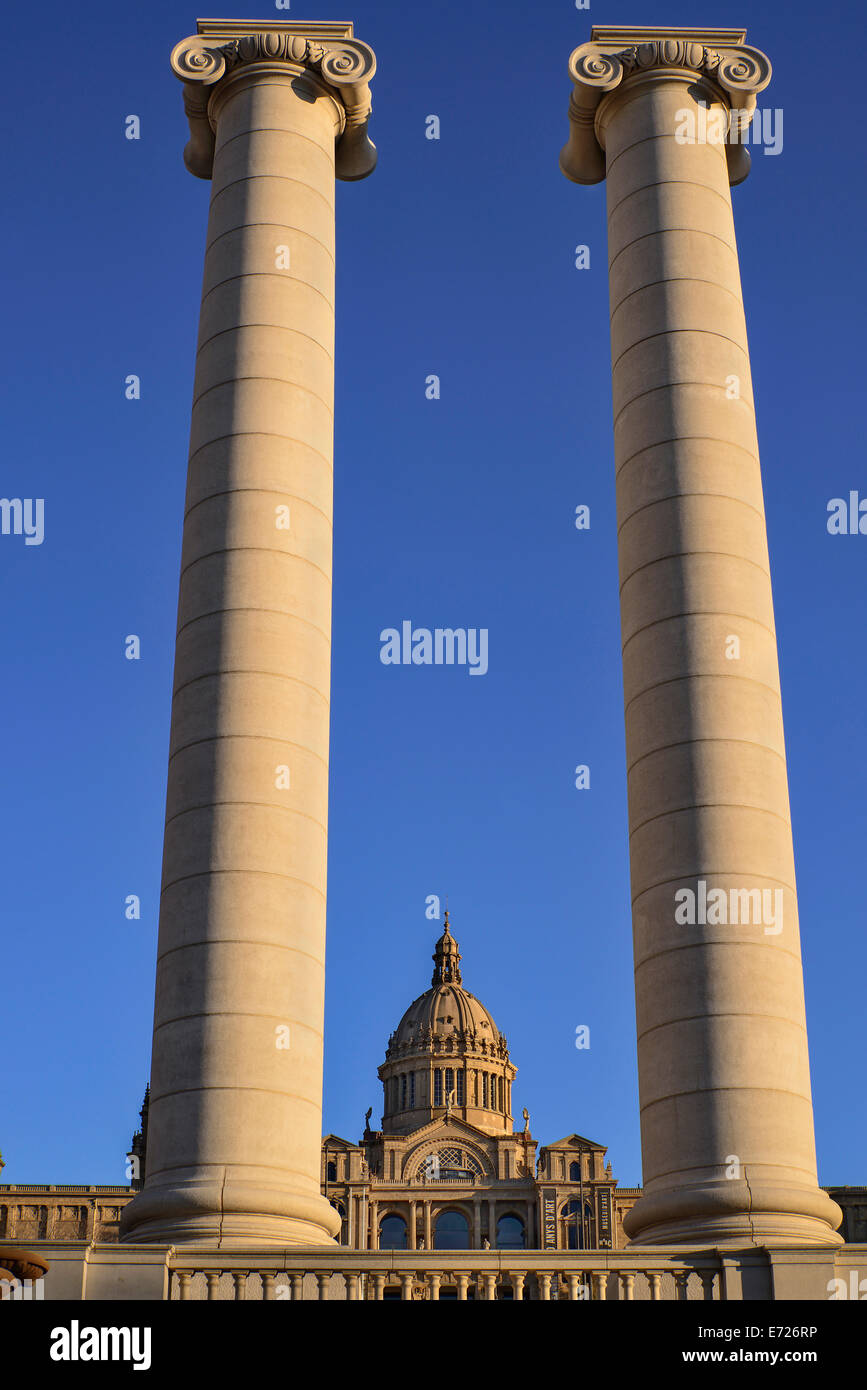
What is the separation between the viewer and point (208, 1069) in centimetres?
3039

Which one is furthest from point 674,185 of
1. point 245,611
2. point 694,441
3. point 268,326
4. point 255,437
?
point 245,611

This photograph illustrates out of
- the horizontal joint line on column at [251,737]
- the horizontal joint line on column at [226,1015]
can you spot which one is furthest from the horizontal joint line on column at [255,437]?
the horizontal joint line on column at [226,1015]

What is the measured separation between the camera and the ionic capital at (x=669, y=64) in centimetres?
4031

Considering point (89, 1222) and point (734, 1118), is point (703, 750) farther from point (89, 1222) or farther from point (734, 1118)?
point (89, 1222)

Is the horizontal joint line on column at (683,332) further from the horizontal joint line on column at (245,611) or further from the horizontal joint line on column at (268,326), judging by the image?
the horizontal joint line on column at (245,611)

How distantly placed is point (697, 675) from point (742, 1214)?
10726 millimetres

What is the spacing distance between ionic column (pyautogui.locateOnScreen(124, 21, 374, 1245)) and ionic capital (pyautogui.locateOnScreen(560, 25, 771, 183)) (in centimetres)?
552

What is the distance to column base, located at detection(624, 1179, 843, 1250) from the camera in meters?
28.8

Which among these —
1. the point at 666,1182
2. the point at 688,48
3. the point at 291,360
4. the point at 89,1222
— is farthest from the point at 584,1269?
the point at 89,1222

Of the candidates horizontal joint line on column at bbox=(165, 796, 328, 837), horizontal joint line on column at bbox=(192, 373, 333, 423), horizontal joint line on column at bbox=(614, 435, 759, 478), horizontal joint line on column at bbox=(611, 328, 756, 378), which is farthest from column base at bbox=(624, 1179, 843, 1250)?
horizontal joint line on column at bbox=(192, 373, 333, 423)

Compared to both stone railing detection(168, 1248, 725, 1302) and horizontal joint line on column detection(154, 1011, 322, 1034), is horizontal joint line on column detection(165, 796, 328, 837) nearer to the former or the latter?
horizontal joint line on column detection(154, 1011, 322, 1034)
